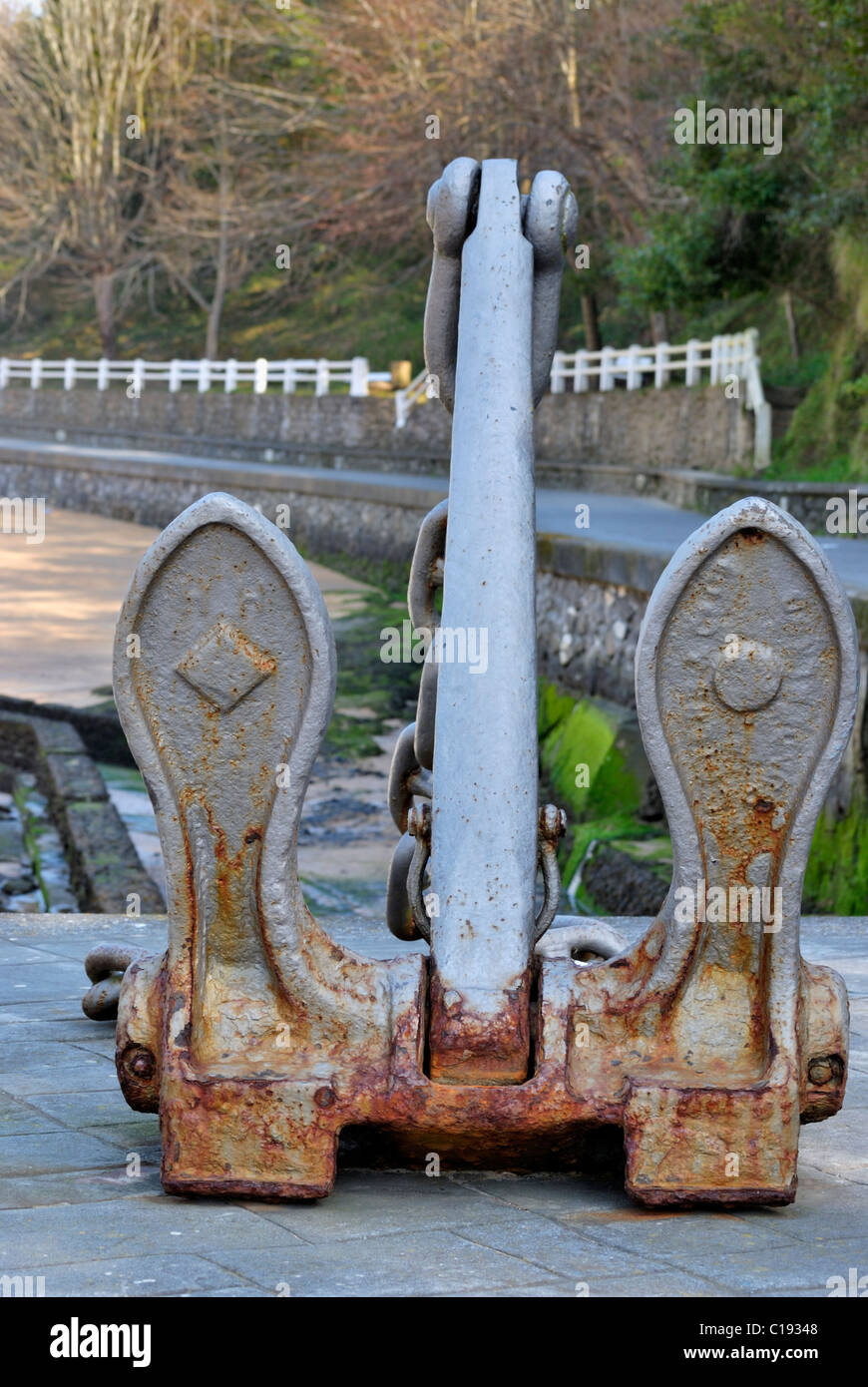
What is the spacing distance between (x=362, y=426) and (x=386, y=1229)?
25.9 meters

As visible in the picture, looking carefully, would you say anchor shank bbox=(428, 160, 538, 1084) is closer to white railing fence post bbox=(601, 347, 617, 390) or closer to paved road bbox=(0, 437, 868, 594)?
paved road bbox=(0, 437, 868, 594)

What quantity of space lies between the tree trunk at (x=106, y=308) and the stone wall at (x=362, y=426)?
1949 mm

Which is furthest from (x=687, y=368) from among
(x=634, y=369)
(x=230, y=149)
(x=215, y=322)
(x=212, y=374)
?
(x=215, y=322)

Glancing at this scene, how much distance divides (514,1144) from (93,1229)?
721mm

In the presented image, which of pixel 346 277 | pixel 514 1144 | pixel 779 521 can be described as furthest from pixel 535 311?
pixel 346 277

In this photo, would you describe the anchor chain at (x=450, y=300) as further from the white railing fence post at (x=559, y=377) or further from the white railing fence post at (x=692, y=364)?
the white railing fence post at (x=559, y=377)

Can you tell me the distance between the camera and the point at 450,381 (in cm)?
378

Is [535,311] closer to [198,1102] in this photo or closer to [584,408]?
[198,1102]

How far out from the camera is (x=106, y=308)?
36.8 metres

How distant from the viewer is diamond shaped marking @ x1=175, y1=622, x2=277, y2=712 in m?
3.08

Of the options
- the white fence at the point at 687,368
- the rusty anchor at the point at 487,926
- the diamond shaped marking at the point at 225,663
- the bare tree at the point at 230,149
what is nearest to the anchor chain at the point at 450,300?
the rusty anchor at the point at 487,926

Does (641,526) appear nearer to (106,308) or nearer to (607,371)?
(607,371)

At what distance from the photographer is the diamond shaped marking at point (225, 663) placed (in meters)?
3.08

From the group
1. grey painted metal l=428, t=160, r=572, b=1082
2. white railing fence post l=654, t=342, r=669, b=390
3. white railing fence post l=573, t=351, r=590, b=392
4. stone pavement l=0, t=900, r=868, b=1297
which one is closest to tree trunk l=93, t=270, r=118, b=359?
white railing fence post l=573, t=351, r=590, b=392
